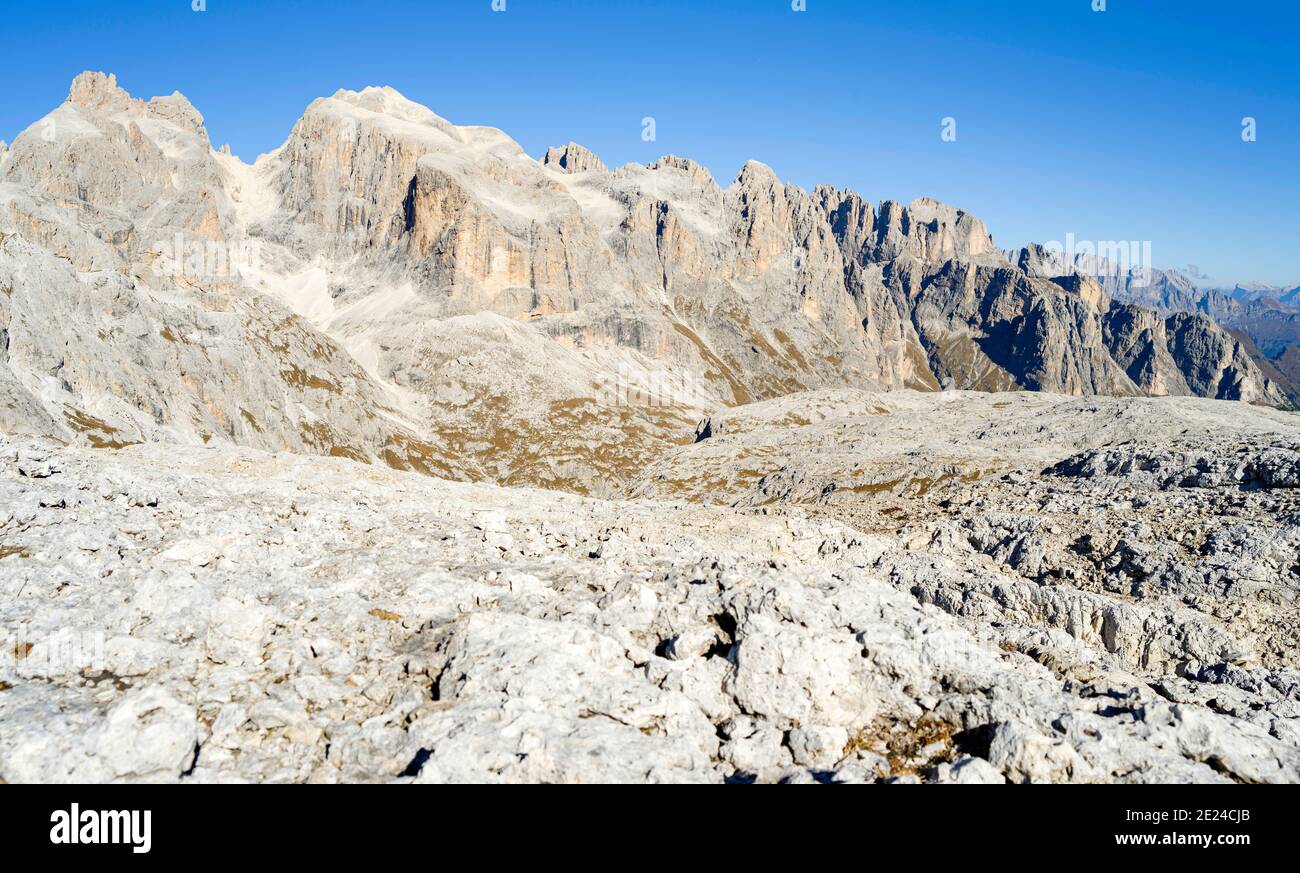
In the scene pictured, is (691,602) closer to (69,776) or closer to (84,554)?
(69,776)

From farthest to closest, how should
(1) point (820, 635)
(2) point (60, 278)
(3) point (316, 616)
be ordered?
1. (2) point (60, 278)
2. (3) point (316, 616)
3. (1) point (820, 635)

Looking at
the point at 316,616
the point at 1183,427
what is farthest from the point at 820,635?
the point at 1183,427
